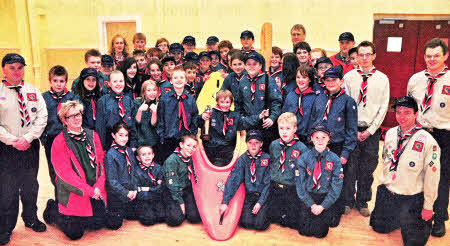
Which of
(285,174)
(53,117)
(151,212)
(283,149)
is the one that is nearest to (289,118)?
(283,149)

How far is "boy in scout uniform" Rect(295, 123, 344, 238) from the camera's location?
11.2 ft

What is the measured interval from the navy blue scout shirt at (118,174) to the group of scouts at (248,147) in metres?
0.01

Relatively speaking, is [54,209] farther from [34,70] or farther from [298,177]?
[34,70]

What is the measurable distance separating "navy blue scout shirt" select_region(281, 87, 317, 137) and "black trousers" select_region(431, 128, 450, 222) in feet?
3.94

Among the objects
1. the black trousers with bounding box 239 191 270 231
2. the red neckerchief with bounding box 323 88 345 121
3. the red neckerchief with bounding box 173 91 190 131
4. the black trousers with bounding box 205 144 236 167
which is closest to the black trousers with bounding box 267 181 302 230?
the black trousers with bounding box 239 191 270 231

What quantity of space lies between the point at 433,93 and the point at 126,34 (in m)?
7.55

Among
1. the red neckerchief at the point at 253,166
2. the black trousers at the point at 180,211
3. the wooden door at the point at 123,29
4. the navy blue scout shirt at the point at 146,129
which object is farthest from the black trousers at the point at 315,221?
the wooden door at the point at 123,29

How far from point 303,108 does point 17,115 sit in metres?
2.89

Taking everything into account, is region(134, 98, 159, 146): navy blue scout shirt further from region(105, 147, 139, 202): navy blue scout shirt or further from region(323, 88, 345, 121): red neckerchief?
region(323, 88, 345, 121): red neckerchief

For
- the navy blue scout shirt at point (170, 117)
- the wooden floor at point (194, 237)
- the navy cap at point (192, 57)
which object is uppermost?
the navy cap at point (192, 57)

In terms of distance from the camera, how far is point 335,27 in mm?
7859

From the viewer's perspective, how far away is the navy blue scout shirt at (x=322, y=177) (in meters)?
3.42

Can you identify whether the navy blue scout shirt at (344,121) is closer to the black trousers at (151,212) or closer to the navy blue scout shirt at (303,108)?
the navy blue scout shirt at (303,108)

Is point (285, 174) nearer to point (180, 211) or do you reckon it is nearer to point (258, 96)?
point (258, 96)
